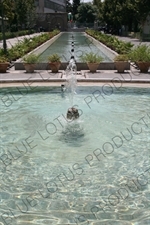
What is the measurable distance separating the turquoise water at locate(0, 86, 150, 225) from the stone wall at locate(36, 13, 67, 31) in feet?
229

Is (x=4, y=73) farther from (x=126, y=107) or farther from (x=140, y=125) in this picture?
(x=140, y=125)

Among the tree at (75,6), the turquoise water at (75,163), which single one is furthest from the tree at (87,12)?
the turquoise water at (75,163)

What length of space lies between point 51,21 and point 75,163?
75.4 metres

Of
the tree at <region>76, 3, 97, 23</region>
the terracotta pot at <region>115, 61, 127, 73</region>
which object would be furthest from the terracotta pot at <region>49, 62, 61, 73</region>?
the tree at <region>76, 3, 97, 23</region>

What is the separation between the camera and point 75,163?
7051 mm

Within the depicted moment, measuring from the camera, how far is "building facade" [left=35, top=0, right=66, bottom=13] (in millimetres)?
86812

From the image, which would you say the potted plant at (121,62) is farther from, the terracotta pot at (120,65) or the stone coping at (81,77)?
the stone coping at (81,77)

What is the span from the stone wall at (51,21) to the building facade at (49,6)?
7291 millimetres

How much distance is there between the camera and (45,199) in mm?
5773

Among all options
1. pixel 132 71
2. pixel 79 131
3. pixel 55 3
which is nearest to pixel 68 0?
pixel 55 3

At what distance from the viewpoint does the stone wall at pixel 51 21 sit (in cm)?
7831

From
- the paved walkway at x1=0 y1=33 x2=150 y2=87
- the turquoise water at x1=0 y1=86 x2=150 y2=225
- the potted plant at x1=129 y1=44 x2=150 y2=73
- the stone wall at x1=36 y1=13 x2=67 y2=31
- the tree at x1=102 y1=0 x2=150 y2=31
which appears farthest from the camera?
the stone wall at x1=36 y1=13 x2=67 y2=31

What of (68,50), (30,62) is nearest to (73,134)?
(30,62)

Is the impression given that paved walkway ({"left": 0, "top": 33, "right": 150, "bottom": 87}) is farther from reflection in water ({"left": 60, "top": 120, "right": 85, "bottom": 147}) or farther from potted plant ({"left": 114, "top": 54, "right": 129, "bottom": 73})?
reflection in water ({"left": 60, "top": 120, "right": 85, "bottom": 147})
